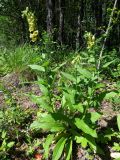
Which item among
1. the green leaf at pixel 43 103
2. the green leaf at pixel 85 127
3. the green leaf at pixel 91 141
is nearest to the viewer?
the green leaf at pixel 85 127

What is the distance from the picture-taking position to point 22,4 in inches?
949

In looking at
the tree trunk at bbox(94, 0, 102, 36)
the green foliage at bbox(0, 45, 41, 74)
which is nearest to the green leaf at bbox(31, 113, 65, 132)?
the green foliage at bbox(0, 45, 41, 74)

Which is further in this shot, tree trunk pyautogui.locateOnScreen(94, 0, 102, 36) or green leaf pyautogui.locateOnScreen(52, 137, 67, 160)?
tree trunk pyautogui.locateOnScreen(94, 0, 102, 36)

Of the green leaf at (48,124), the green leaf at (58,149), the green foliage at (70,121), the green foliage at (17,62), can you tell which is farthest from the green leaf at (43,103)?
the green foliage at (17,62)

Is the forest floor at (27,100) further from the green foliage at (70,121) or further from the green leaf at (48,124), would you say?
the green leaf at (48,124)

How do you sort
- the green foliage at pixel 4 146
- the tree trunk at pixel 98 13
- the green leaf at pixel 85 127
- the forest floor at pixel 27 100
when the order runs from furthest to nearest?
the tree trunk at pixel 98 13 → the forest floor at pixel 27 100 → the green foliage at pixel 4 146 → the green leaf at pixel 85 127

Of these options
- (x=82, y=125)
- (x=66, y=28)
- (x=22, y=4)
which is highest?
(x=82, y=125)

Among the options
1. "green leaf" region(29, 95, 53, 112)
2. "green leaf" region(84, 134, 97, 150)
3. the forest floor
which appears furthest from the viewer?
the forest floor

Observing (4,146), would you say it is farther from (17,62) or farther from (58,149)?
(17,62)

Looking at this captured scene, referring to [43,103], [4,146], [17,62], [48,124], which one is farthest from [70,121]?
[17,62]

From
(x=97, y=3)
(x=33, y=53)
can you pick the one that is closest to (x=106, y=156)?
(x=33, y=53)

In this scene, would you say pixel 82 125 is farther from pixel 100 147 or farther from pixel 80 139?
pixel 100 147

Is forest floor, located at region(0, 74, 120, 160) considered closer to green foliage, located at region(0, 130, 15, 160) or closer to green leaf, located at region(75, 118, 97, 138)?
green leaf, located at region(75, 118, 97, 138)

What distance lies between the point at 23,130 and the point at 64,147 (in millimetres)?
808
